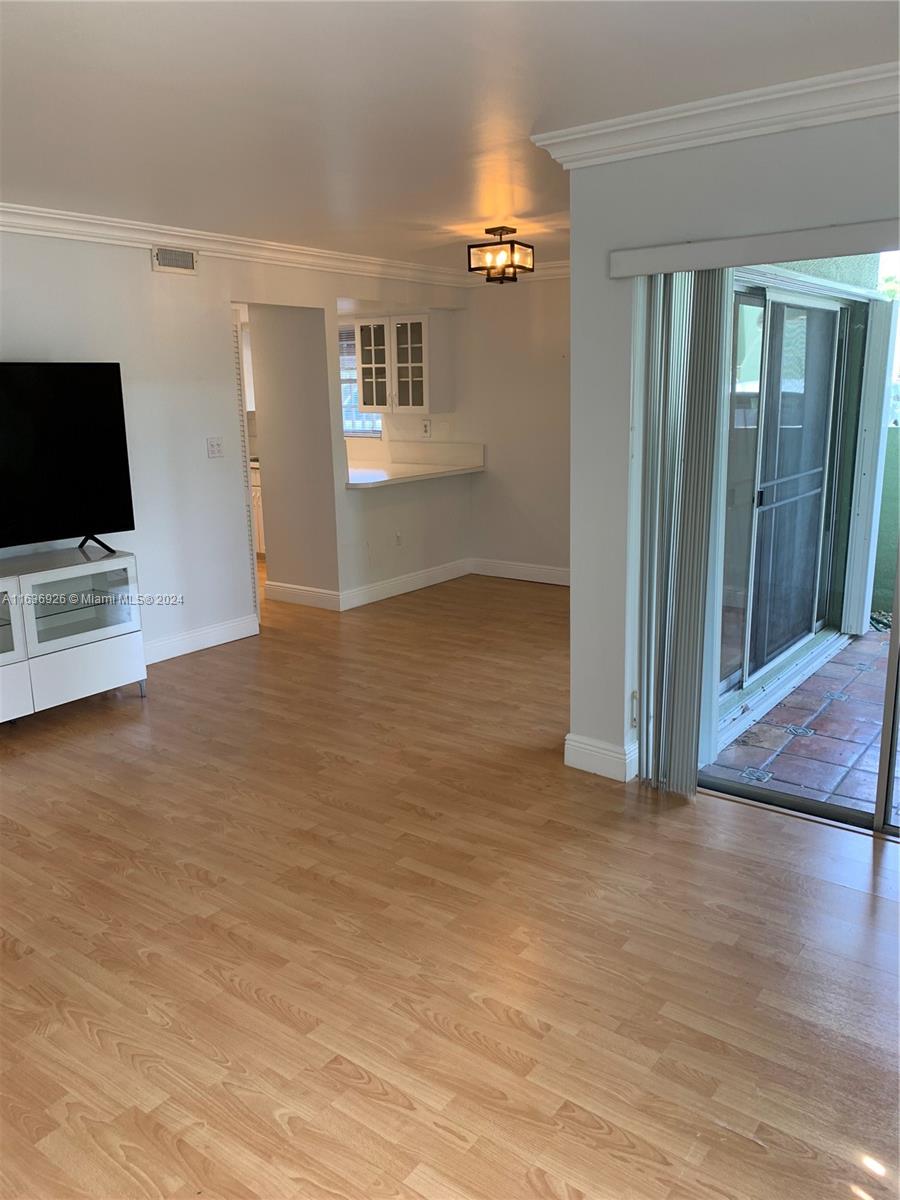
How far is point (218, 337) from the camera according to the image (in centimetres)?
548

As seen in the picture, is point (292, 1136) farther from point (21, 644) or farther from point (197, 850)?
point (21, 644)

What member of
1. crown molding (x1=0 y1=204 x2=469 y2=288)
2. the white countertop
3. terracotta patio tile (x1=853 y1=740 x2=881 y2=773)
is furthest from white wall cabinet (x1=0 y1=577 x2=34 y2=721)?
terracotta patio tile (x1=853 y1=740 x2=881 y2=773)

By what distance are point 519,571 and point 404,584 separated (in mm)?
1010

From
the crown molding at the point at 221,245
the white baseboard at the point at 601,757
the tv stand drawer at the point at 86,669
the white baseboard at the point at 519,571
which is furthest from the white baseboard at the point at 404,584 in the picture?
the white baseboard at the point at 601,757

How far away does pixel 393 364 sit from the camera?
749 centimetres

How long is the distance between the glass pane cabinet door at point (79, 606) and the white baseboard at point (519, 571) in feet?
11.5

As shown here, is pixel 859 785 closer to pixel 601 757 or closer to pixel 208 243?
pixel 601 757

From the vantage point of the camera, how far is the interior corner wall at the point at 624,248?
271cm

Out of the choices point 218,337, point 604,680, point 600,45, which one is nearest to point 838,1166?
point 604,680

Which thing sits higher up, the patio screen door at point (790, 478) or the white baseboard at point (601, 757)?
the patio screen door at point (790, 478)

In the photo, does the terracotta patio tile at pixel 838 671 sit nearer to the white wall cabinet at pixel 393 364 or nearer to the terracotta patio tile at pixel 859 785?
the terracotta patio tile at pixel 859 785

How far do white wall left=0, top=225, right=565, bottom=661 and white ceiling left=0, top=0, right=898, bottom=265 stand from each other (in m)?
0.66

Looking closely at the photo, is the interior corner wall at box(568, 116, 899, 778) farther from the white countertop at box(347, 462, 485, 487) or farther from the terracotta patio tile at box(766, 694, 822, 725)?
the white countertop at box(347, 462, 485, 487)

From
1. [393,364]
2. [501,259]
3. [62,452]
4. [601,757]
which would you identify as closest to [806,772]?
[601,757]
